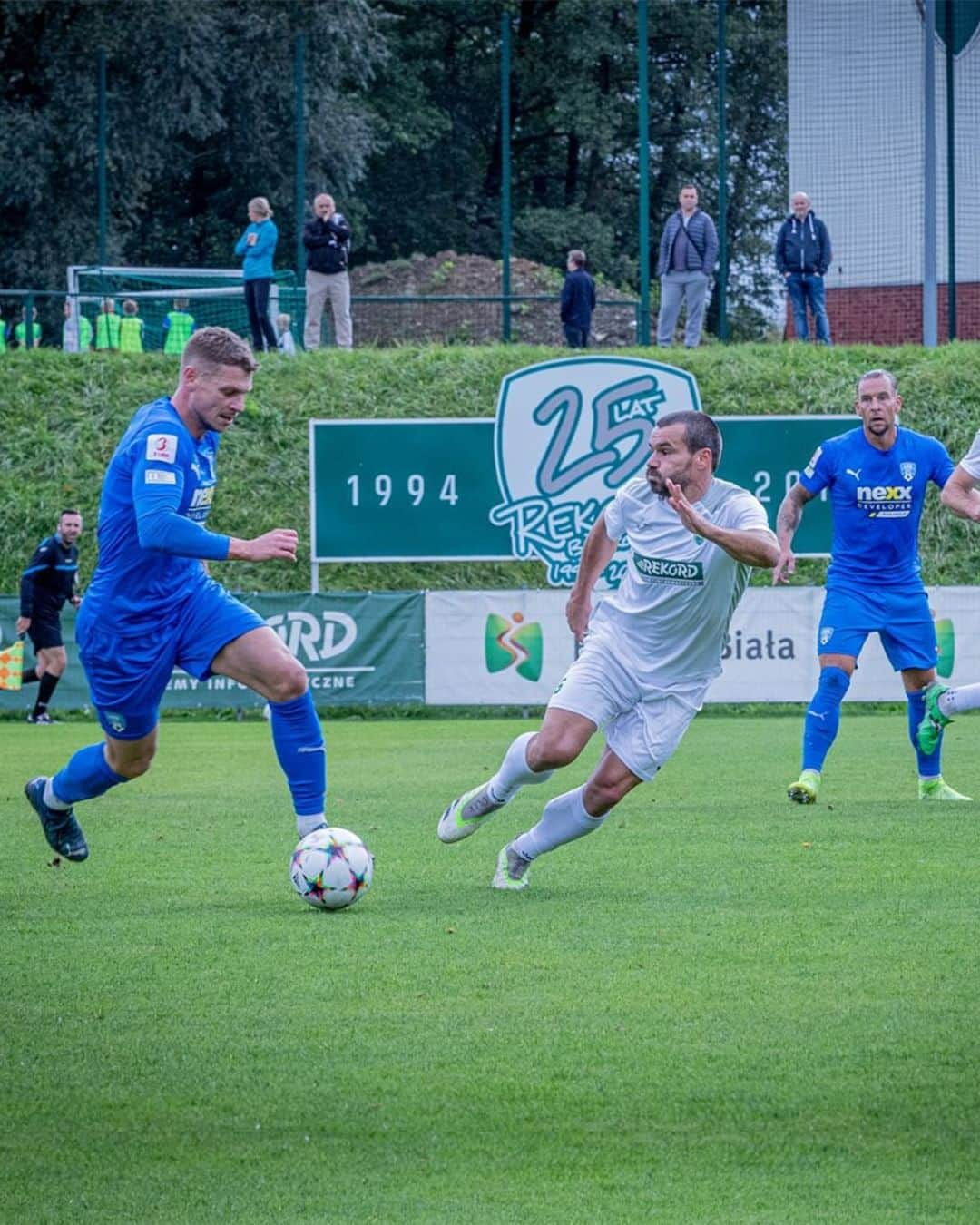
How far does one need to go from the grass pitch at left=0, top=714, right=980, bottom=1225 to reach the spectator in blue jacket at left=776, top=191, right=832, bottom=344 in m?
17.0

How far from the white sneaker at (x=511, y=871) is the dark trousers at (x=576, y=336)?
18843 mm

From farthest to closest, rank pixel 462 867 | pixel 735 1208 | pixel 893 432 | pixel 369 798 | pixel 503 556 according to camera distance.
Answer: pixel 503 556 < pixel 369 798 < pixel 893 432 < pixel 462 867 < pixel 735 1208

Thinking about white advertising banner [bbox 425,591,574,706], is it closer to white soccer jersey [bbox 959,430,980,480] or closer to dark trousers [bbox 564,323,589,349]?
dark trousers [bbox 564,323,589,349]

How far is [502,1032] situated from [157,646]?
2908 mm

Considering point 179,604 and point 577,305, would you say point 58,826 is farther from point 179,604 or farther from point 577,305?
point 577,305

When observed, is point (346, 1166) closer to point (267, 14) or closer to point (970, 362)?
point (970, 362)

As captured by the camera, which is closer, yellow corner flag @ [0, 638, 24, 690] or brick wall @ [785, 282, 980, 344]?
yellow corner flag @ [0, 638, 24, 690]

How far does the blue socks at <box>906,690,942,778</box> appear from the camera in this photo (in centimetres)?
1110

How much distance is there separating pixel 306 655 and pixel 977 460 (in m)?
12.1

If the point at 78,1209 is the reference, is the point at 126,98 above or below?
above

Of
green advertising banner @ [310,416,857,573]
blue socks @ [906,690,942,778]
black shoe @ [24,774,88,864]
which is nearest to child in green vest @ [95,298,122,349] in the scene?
green advertising banner @ [310,416,857,573]

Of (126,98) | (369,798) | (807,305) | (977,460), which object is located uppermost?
(126,98)

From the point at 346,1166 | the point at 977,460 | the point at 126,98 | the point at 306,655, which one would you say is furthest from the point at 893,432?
the point at 126,98

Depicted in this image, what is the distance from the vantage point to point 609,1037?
17.1 ft
